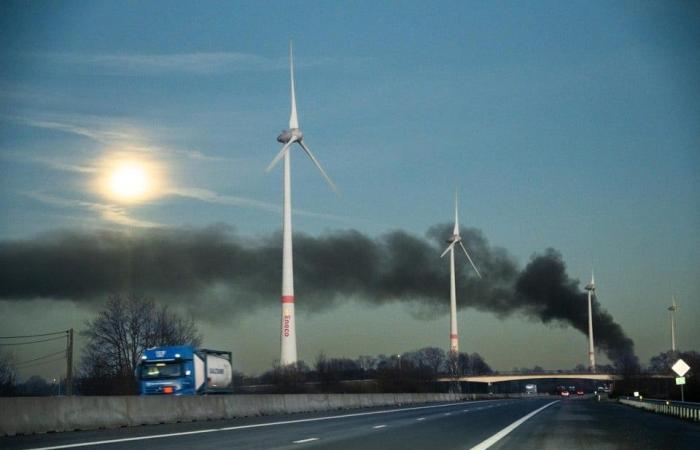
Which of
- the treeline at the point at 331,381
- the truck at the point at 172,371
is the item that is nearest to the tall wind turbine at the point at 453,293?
the treeline at the point at 331,381

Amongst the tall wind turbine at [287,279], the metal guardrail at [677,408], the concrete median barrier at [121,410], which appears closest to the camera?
the concrete median barrier at [121,410]

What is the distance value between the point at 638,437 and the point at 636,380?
419ft

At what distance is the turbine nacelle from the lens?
10081cm

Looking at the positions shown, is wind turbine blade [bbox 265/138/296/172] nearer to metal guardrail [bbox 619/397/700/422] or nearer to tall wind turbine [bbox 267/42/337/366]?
tall wind turbine [bbox 267/42/337/366]

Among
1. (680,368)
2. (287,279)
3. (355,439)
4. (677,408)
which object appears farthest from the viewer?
(287,279)

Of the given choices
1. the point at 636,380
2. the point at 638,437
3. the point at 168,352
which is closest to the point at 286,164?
the point at 168,352

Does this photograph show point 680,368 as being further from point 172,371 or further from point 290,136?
point 290,136

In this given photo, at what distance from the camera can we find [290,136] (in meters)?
101

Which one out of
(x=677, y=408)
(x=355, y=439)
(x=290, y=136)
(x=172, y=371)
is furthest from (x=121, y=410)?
(x=290, y=136)

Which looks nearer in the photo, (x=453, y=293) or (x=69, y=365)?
(x=69, y=365)

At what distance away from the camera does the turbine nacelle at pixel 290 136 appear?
101m

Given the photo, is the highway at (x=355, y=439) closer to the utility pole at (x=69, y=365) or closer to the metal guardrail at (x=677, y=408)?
the metal guardrail at (x=677, y=408)

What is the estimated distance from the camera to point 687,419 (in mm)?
48656

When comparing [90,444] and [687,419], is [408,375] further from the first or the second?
[90,444]
